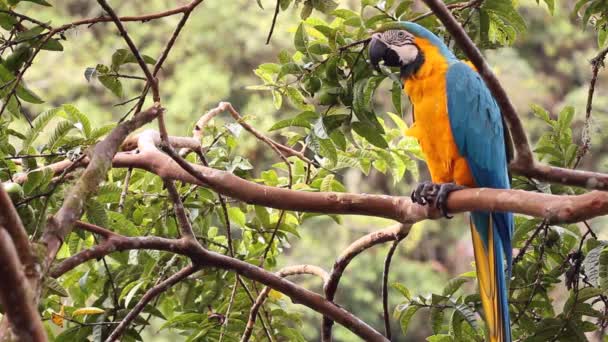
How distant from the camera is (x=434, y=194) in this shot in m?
1.13

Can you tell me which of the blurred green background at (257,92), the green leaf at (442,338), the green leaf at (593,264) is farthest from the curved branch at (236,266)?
the blurred green background at (257,92)

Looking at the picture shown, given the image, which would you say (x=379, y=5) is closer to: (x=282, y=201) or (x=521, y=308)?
(x=282, y=201)

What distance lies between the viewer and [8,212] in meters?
0.66

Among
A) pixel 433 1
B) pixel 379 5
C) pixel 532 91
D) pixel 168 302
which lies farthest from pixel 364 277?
pixel 433 1

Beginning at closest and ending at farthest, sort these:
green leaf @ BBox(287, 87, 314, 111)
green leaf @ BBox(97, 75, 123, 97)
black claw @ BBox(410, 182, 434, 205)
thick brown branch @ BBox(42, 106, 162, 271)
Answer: thick brown branch @ BBox(42, 106, 162, 271) → black claw @ BBox(410, 182, 434, 205) → green leaf @ BBox(97, 75, 123, 97) → green leaf @ BBox(287, 87, 314, 111)

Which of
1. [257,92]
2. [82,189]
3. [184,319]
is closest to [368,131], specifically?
[184,319]

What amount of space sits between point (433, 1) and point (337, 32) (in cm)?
54

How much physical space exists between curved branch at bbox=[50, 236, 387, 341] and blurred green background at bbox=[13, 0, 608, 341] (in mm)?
3787

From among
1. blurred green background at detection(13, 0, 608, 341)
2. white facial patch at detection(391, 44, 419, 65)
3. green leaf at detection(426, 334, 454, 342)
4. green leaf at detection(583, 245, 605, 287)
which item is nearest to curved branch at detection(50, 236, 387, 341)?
green leaf at detection(426, 334, 454, 342)

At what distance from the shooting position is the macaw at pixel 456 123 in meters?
1.32

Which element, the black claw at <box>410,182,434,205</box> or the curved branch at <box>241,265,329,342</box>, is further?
the curved branch at <box>241,265,329,342</box>

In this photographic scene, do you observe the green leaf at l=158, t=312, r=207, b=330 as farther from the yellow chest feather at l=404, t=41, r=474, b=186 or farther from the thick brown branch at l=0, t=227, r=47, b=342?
the thick brown branch at l=0, t=227, r=47, b=342

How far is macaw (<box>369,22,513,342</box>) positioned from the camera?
1.32 m

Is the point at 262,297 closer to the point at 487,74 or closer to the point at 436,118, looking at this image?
the point at 436,118
